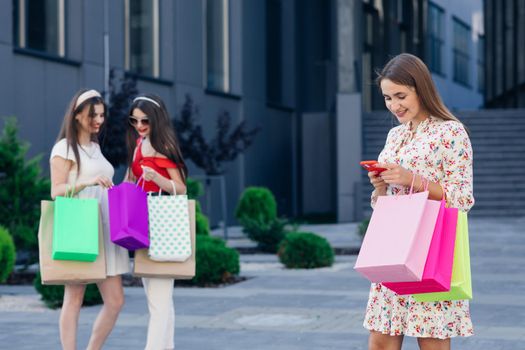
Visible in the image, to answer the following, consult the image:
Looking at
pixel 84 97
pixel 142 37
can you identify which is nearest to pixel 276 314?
pixel 84 97

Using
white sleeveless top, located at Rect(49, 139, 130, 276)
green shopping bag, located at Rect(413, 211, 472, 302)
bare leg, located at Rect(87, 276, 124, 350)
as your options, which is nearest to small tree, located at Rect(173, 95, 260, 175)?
white sleeveless top, located at Rect(49, 139, 130, 276)

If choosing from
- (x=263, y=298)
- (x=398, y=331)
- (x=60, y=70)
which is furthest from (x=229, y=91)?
(x=398, y=331)

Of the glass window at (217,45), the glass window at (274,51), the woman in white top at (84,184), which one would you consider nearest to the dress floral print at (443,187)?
the woman in white top at (84,184)

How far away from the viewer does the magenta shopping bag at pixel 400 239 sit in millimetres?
4156

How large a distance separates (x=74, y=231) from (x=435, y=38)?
52610 mm

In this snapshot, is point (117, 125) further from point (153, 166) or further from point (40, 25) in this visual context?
point (153, 166)

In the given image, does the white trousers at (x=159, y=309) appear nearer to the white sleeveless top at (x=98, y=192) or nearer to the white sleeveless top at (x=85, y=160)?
the white sleeveless top at (x=98, y=192)

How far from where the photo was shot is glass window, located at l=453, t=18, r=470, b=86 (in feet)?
204

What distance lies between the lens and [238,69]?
27.3 m

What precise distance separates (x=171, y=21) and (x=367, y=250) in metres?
19.0

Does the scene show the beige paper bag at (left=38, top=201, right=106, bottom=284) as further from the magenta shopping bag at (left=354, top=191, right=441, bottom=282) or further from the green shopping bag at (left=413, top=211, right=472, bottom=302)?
the green shopping bag at (left=413, top=211, right=472, bottom=302)

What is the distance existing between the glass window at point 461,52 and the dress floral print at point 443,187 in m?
58.3

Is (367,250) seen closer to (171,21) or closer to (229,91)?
(171,21)

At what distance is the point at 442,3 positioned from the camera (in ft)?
194
